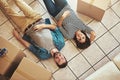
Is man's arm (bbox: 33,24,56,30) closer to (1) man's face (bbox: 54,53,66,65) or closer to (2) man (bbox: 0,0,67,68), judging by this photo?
(2) man (bbox: 0,0,67,68)

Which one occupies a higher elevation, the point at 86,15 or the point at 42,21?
the point at 42,21

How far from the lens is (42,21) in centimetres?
267

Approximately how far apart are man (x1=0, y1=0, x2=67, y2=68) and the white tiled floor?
71 mm

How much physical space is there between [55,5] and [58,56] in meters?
0.46

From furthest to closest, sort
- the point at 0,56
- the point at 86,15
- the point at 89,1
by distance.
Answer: the point at 86,15 < the point at 89,1 < the point at 0,56

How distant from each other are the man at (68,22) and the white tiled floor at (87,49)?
78mm

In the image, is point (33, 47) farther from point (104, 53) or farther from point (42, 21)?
point (104, 53)

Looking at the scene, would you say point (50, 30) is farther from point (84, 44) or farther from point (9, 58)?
point (9, 58)

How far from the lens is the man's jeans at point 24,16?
2.62 metres

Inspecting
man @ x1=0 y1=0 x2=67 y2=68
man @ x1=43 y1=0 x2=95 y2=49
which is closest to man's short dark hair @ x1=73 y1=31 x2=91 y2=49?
man @ x1=43 y1=0 x2=95 y2=49

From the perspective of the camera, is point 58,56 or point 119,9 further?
point 119,9

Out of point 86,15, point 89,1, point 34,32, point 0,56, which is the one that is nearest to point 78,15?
point 86,15

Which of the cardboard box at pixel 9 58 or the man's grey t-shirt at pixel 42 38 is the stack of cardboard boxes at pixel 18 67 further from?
the man's grey t-shirt at pixel 42 38

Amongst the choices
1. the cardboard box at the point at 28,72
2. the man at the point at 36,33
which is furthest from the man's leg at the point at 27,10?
the cardboard box at the point at 28,72
